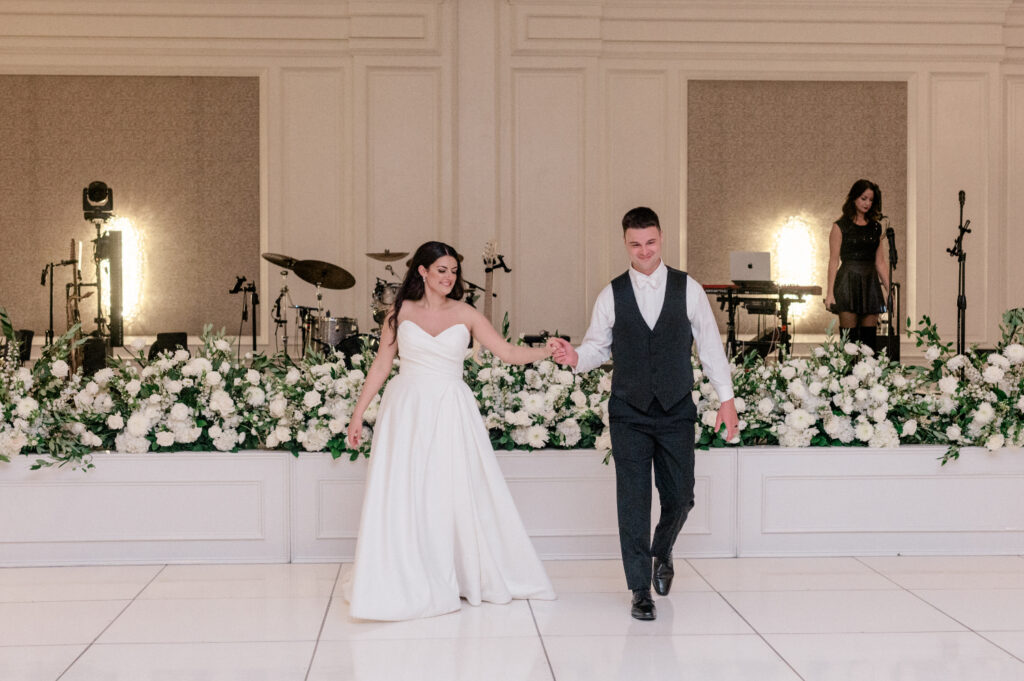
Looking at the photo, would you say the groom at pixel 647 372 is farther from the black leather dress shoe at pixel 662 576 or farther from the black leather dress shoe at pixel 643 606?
the black leather dress shoe at pixel 662 576

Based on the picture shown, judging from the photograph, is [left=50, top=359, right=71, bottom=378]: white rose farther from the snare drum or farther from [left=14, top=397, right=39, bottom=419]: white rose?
the snare drum

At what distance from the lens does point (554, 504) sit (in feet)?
16.2

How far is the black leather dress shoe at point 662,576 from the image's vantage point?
4.28m

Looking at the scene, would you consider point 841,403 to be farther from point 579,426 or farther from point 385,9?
point 385,9

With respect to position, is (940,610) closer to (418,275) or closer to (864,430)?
(864,430)

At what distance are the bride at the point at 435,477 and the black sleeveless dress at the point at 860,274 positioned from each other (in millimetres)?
4624

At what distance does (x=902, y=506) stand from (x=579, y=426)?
1.54 meters

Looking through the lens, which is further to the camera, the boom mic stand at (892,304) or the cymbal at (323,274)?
the cymbal at (323,274)

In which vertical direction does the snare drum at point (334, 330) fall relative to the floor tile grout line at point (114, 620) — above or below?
above

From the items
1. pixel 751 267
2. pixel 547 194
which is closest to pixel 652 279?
pixel 751 267

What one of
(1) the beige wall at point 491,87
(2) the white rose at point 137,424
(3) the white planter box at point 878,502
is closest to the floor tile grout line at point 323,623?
(2) the white rose at point 137,424

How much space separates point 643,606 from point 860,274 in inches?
193

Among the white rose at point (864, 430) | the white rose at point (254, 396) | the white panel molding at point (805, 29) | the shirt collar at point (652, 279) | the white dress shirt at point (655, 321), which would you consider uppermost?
the white panel molding at point (805, 29)

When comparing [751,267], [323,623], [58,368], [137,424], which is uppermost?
[751,267]
